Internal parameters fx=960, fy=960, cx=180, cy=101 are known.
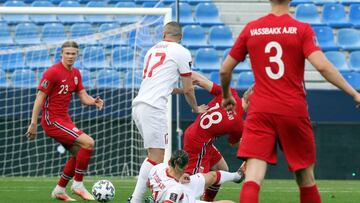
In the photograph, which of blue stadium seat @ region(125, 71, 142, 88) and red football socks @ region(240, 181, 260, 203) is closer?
red football socks @ region(240, 181, 260, 203)

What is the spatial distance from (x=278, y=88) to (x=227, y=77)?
44 cm

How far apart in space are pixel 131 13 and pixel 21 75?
324cm

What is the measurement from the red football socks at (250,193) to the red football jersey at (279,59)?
0.57 metres

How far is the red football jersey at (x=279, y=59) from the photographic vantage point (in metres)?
7.09

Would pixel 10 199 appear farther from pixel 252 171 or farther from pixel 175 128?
pixel 175 128

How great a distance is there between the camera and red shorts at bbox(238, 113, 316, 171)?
7.12 metres

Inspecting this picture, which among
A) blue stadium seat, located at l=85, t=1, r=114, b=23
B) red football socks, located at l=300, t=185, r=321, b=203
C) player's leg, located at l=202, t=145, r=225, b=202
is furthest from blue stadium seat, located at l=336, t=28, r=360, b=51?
red football socks, located at l=300, t=185, r=321, b=203

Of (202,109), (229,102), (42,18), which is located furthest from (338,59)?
(229,102)

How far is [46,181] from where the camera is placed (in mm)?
15250

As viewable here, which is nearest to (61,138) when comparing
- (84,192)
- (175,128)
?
(84,192)

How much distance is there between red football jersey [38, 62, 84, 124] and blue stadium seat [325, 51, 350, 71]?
10.3 m

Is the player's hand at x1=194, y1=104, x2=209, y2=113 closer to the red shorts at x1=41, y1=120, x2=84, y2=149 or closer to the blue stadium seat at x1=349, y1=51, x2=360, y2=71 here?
the red shorts at x1=41, y1=120, x2=84, y2=149

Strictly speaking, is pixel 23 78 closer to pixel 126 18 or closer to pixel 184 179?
pixel 126 18

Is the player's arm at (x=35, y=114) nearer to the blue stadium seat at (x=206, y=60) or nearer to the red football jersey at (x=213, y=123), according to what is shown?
the red football jersey at (x=213, y=123)
